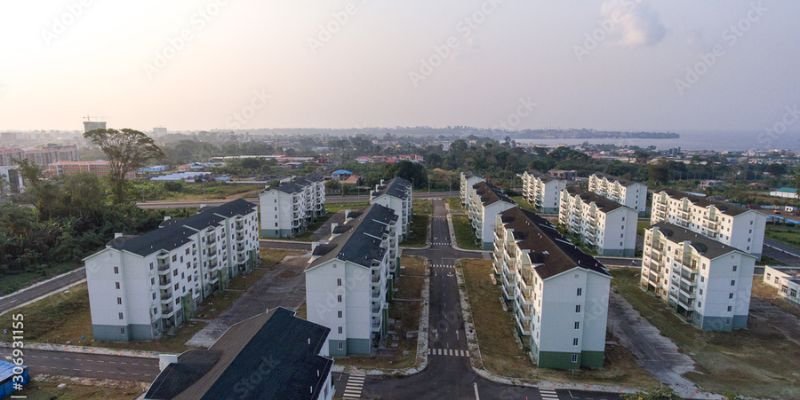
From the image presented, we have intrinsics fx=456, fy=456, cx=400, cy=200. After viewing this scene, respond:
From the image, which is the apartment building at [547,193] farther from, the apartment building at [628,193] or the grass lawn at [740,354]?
the grass lawn at [740,354]

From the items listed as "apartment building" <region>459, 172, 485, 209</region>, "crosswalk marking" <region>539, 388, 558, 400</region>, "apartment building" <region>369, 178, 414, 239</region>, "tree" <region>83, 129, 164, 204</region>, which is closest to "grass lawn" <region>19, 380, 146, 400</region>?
"crosswalk marking" <region>539, 388, 558, 400</region>

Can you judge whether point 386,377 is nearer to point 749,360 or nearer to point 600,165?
point 749,360

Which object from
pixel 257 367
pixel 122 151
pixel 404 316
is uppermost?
pixel 122 151

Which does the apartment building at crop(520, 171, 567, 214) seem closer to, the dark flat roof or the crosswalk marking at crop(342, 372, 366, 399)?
the dark flat roof

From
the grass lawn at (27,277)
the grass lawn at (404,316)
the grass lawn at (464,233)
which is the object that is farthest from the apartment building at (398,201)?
the grass lawn at (27,277)

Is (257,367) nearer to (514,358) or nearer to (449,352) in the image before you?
(449,352)

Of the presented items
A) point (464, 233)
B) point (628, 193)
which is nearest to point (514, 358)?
point (464, 233)

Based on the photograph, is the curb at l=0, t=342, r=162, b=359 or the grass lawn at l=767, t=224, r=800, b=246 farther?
the grass lawn at l=767, t=224, r=800, b=246
